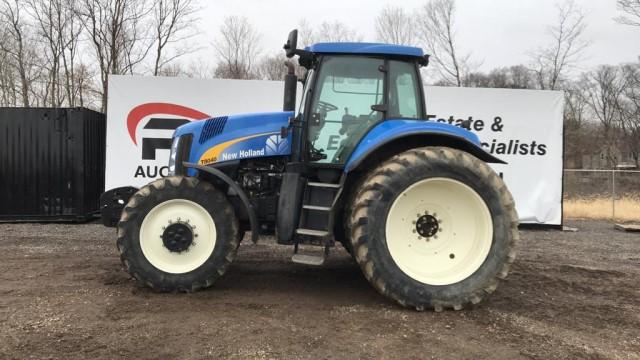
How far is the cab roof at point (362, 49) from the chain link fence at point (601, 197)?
30.6 feet

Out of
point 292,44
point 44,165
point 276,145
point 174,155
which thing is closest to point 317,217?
point 276,145

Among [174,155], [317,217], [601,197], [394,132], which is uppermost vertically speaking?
[394,132]

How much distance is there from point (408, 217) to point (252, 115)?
6.31 feet

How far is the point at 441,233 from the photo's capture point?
4.53 m

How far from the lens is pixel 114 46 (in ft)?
69.6

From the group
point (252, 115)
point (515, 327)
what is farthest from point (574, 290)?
point (252, 115)

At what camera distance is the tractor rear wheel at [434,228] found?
166 inches

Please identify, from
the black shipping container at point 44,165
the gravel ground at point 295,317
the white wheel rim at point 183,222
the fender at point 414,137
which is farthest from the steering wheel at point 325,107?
the black shipping container at point 44,165

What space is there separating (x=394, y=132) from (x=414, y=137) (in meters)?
0.30

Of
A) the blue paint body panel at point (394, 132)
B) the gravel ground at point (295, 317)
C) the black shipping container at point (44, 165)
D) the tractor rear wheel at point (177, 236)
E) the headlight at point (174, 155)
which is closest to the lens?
the gravel ground at point (295, 317)

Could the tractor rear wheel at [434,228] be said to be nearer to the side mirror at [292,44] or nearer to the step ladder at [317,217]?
the step ladder at [317,217]

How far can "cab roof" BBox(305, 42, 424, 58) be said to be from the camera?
4.74 meters

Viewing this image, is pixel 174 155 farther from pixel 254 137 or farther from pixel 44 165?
pixel 44 165

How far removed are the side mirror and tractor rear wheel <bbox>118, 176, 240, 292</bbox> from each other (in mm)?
1509
